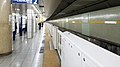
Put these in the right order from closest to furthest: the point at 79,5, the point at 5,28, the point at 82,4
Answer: the point at 82,4
the point at 79,5
the point at 5,28

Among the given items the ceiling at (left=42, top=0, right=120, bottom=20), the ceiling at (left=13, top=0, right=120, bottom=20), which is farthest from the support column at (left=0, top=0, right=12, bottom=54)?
the ceiling at (left=42, top=0, right=120, bottom=20)

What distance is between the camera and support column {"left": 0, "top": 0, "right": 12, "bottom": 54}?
8.58 meters

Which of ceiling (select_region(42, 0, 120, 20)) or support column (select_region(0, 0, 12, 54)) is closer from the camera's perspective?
ceiling (select_region(42, 0, 120, 20))

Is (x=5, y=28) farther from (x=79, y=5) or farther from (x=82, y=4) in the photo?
(x=82, y=4)

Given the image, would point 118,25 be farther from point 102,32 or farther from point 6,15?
point 6,15

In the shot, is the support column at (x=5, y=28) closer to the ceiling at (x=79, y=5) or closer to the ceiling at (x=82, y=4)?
the ceiling at (x=79, y=5)

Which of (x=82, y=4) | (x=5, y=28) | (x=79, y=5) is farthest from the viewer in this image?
(x=5, y=28)

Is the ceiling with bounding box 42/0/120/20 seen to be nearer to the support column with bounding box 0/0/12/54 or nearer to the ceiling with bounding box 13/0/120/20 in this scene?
the ceiling with bounding box 13/0/120/20

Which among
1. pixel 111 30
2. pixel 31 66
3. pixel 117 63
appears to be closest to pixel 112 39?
pixel 111 30

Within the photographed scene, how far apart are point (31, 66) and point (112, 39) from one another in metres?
4.38

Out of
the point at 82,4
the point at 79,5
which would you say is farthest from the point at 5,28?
the point at 82,4

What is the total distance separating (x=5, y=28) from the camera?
873cm

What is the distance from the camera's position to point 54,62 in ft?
16.3

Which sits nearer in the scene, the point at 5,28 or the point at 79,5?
the point at 79,5
